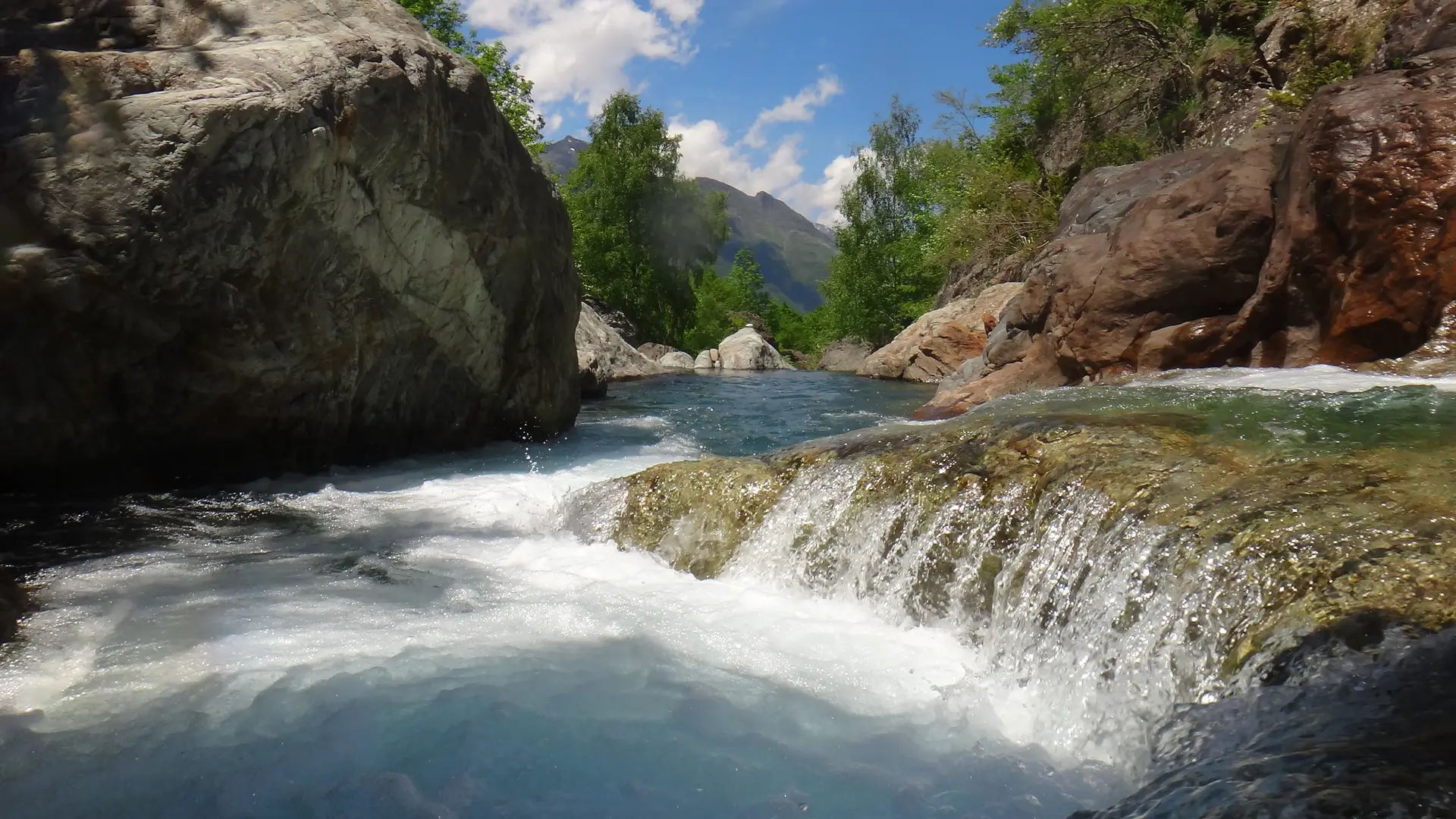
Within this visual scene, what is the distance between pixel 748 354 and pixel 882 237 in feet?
35.4

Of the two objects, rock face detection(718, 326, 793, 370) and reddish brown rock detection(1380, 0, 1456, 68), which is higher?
reddish brown rock detection(1380, 0, 1456, 68)

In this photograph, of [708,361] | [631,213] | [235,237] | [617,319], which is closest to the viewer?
[235,237]

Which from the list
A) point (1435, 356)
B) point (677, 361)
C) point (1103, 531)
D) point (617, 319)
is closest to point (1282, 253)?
point (1435, 356)

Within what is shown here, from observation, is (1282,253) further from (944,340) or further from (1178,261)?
(944,340)

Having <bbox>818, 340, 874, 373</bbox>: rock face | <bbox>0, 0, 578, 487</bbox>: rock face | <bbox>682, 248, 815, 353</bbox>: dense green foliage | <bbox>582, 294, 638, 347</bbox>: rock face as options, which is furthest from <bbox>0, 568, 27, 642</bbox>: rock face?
<bbox>682, 248, 815, 353</bbox>: dense green foliage

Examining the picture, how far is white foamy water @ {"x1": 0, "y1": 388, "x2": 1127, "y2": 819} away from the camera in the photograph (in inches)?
125

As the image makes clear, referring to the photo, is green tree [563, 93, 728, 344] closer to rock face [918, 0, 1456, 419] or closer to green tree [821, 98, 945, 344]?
green tree [821, 98, 945, 344]

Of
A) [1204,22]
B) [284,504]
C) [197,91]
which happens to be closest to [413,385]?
[284,504]

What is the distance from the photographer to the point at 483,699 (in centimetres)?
388

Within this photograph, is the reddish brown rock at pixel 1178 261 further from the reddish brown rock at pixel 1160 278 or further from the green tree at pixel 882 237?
the green tree at pixel 882 237

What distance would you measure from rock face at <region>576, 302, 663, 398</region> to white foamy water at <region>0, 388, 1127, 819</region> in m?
12.0

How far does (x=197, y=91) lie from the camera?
6871 mm

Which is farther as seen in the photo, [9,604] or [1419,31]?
[1419,31]

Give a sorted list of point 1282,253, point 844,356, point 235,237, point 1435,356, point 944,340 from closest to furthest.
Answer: point 1435,356, point 235,237, point 1282,253, point 944,340, point 844,356
